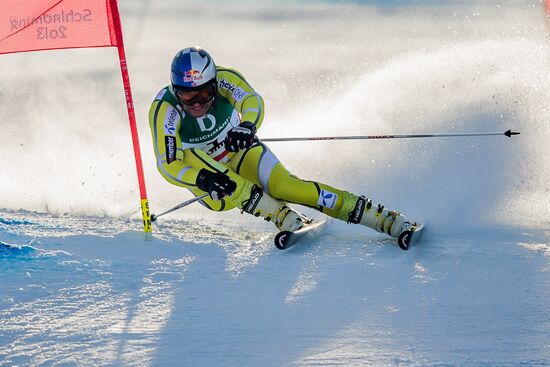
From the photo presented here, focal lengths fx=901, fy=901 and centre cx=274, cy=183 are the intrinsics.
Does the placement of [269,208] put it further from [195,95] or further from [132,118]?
[132,118]

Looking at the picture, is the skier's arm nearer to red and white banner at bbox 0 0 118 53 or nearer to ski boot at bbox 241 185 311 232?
ski boot at bbox 241 185 311 232

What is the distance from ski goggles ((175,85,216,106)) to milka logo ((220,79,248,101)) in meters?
0.24

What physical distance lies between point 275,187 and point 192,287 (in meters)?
2.01

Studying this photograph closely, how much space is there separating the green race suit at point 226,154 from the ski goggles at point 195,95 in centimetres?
12

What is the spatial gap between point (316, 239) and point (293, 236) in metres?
0.44

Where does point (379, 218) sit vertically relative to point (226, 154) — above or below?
below

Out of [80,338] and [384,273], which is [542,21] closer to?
[384,273]

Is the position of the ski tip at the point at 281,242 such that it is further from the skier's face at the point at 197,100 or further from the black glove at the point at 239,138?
the skier's face at the point at 197,100

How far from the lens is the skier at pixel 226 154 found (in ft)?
20.4

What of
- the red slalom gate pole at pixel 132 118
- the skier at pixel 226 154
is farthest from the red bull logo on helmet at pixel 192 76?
the red slalom gate pole at pixel 132 118

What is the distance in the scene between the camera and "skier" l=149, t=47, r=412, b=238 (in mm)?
6207

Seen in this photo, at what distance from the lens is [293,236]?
5.82 meters

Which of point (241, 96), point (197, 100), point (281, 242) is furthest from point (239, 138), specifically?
point (281, 242)

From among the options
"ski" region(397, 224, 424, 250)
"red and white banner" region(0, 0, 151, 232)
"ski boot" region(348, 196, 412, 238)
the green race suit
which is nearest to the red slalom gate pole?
"red and white banner" region(0, 0, 151, 232)
